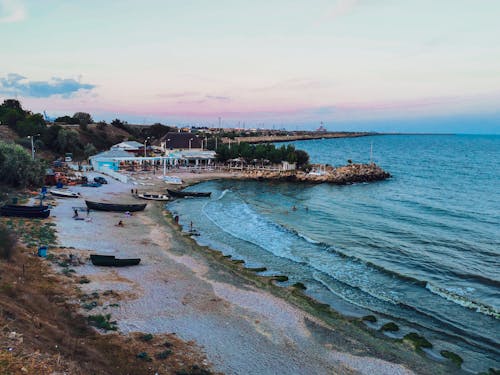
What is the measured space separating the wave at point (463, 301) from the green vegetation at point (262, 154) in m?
49.4

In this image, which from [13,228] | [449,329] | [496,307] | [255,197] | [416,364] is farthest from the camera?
[255,197]

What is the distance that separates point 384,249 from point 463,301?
8.86 metres

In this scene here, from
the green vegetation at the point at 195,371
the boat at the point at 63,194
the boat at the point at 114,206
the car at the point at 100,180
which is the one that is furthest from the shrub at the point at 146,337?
the car at the point at 100,180

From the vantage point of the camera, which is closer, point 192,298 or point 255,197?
point 192,298

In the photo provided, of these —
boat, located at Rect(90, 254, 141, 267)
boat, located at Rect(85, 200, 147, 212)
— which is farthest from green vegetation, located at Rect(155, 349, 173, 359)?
boat, located at Rect(85, 200, 147, 212)

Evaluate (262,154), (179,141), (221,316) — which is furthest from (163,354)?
(179,141)

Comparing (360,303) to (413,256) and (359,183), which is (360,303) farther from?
(359,183)

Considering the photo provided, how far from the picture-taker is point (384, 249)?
2898 cm

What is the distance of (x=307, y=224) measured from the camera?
120 ft

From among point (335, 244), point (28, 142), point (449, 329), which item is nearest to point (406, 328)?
point (449, 329)

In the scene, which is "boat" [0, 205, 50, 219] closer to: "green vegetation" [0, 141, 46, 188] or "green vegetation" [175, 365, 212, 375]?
"green vegetation" [0, 141, 46, 188]

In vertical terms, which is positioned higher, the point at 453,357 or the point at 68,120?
the point at 68,120

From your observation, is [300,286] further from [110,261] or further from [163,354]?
[110,261]

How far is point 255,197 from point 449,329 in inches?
1331
